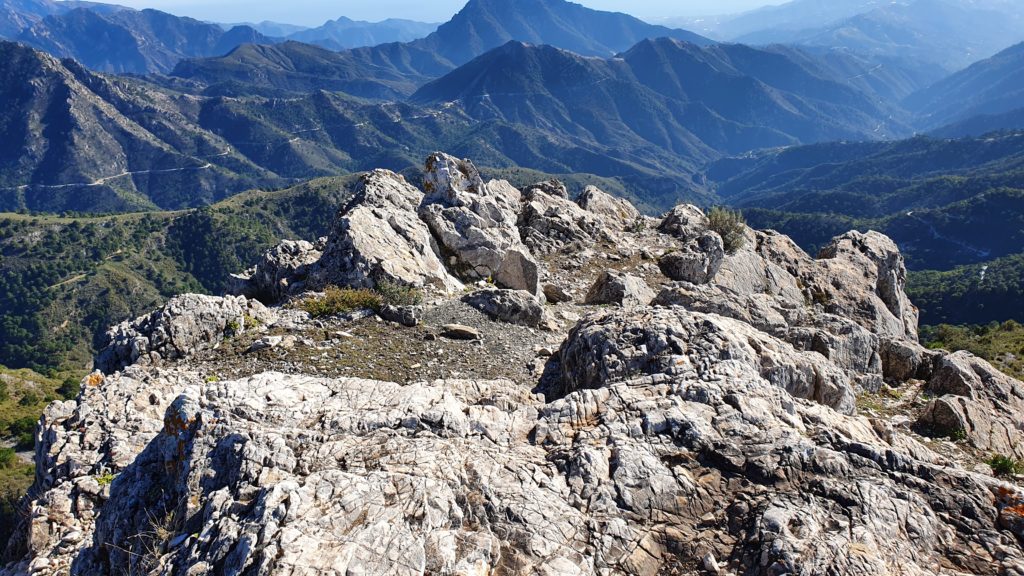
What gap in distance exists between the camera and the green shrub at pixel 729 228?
121 ft

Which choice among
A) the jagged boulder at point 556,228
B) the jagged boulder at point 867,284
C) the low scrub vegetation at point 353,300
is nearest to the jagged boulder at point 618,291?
the jagged boulder at point 556,228

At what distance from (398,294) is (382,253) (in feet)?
14.2

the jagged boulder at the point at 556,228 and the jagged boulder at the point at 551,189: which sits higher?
the jagged boulder at the point at 551,189

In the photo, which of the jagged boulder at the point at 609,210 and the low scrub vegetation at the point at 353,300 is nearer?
the low scrub vegetation at the point at 353,300

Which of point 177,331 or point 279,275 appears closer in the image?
point 177,331

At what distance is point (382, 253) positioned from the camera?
84.2ft

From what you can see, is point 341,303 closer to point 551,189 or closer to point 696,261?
point 696,261

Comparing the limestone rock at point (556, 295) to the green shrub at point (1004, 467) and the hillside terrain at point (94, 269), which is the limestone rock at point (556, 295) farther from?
the hillside terrain at point (94, 269)

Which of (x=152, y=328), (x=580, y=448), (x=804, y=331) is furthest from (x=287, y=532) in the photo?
(x=804, y=331)

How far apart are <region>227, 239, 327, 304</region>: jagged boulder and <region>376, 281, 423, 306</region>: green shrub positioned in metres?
5.17

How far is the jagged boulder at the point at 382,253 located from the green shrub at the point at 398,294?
72 centimetres

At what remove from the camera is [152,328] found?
63.3ft

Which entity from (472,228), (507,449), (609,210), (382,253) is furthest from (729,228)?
(507,449)

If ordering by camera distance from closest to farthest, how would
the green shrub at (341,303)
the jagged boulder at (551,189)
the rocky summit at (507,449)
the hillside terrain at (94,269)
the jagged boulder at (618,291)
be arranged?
the rocky summit at (507,449) < the green shrub at (341,303) < the jagged boulder at (618,291) < the jagged boulder at (551,189) < the hillside terrain at (94,269)
